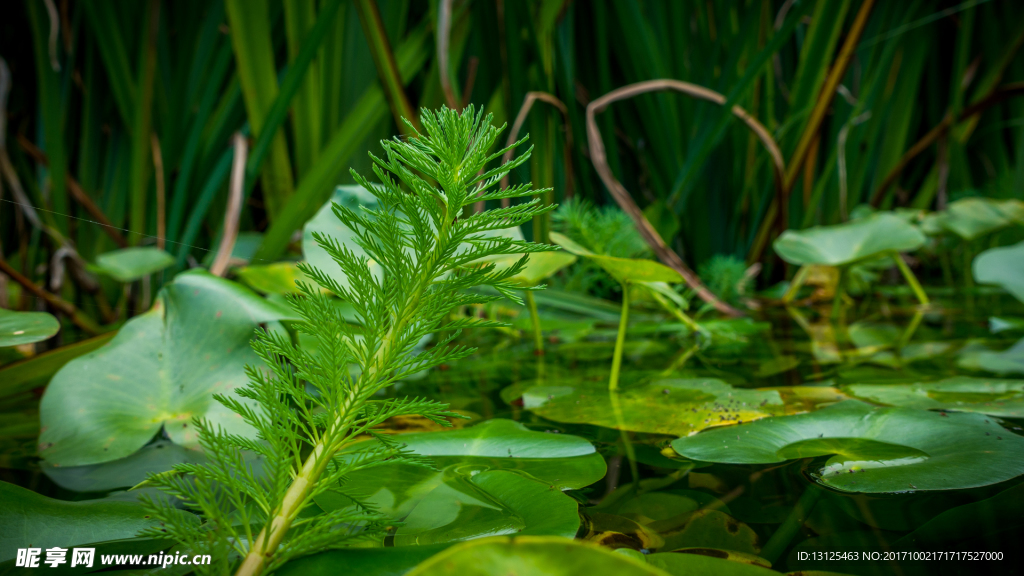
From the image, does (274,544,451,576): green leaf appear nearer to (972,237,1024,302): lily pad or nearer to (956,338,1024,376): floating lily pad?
(956,338,1024,376): floating lily pad

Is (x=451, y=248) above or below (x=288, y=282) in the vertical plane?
above

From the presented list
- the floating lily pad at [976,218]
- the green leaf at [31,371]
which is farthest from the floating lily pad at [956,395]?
the floating lily pad at [976,218]

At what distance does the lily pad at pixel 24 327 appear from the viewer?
0.39 metres

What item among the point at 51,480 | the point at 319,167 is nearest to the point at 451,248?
the point at 51,480

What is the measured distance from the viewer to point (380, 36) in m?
1.20

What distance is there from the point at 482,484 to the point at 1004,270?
115cm

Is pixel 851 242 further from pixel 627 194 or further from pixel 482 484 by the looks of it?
pixel 482 484

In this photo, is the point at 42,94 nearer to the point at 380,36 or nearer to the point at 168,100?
the point at 168,100

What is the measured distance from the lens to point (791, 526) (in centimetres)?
31

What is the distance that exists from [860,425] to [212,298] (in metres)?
0.62

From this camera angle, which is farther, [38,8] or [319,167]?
[38,8]

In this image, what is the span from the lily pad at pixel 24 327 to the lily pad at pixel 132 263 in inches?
29.4

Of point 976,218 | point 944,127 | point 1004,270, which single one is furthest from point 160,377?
point 944,127

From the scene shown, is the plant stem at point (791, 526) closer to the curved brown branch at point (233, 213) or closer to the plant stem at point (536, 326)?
the plant stem at point (536, 326)
